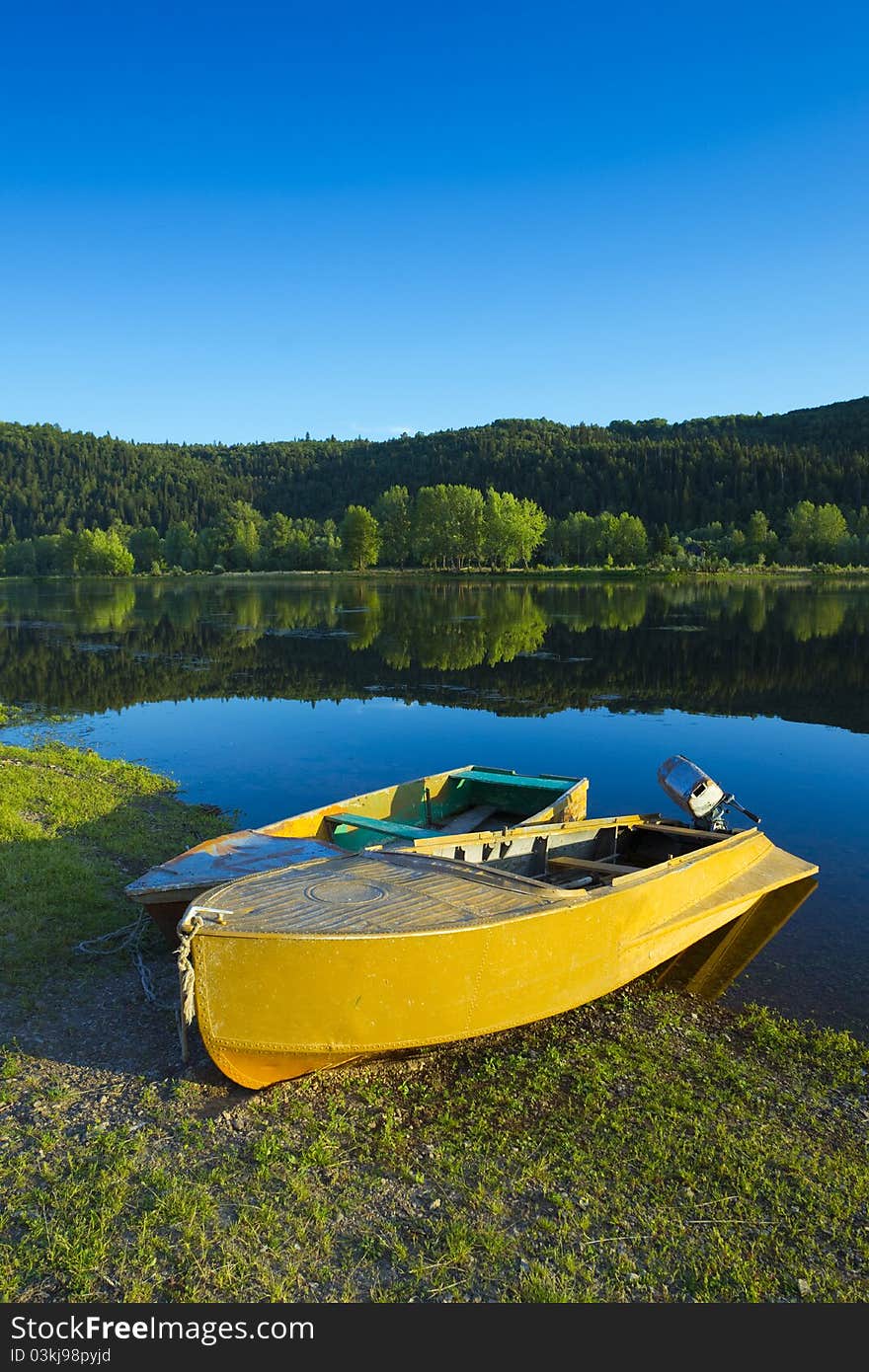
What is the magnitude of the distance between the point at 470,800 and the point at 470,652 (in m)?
29.5

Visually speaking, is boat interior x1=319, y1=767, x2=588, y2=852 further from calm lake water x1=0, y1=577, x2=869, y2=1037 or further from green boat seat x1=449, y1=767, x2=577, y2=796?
calm lake water x1=0, y1=577, x2=869, y2=1037

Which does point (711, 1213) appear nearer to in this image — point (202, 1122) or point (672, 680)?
point (202, 1122)

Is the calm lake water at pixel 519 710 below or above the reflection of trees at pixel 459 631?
below

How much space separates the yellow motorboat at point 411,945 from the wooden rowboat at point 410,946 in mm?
16

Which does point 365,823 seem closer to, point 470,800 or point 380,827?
point 380,827

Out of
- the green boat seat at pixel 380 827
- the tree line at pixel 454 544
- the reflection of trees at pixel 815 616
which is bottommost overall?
the green boat seat at pixel 380 827

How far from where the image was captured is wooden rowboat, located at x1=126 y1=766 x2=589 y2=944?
9273 mm

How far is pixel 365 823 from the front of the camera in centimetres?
1186

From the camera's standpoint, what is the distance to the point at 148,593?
105875mm

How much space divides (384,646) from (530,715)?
20506 millimetres

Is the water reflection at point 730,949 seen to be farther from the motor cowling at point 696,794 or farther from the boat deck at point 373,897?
the boat deck at point 373,897

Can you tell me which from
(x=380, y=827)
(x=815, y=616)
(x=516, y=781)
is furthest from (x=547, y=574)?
(x=380, y=827)

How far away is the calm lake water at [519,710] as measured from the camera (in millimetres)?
15953

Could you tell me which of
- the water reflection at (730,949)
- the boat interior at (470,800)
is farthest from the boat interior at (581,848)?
the water reflection at (730,949)
